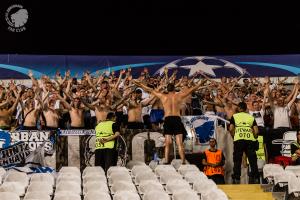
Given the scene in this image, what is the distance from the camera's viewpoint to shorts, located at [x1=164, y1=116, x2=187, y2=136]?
13570mm

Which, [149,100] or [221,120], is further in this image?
[149,100]

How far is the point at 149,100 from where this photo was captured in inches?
659

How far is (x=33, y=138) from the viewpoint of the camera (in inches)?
553

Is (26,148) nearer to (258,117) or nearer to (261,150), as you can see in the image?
(261,150)

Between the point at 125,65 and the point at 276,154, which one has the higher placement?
the point at 125,65

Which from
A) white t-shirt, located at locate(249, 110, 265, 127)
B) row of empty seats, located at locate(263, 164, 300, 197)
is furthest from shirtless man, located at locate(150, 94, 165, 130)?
row of empty seats, located at locate(263, 164, 300, 197)

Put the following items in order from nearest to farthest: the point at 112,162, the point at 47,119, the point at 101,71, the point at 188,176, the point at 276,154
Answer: the point at 188,176, the point at 112,162, the point at 276,154, the point at 47,119, the point at 101,71

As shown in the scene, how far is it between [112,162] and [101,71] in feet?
28.6
